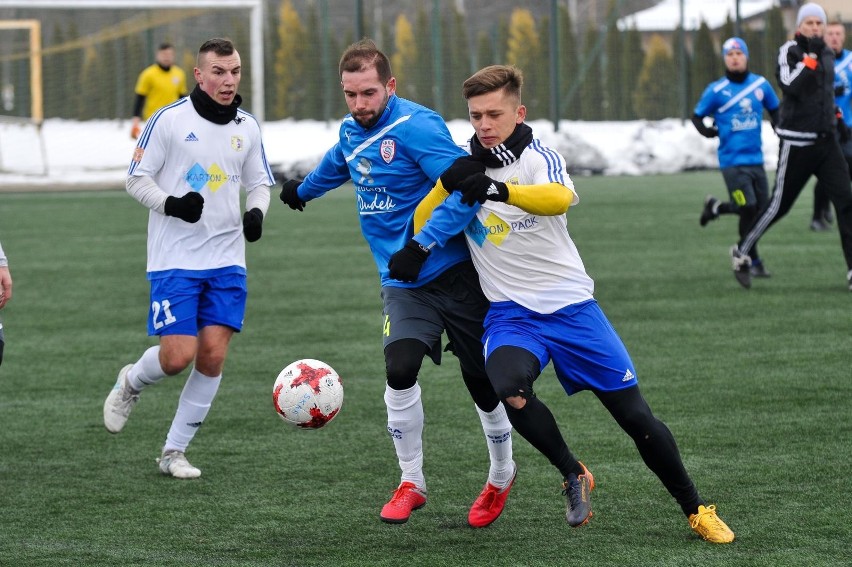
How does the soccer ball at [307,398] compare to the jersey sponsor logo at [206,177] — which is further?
the jersey sponsor logo at [206,177]

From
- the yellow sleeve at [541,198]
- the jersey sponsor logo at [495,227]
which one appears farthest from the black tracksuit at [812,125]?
the yellow sleeve at [541,198]

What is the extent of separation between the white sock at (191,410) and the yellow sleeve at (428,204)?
5.39 ft

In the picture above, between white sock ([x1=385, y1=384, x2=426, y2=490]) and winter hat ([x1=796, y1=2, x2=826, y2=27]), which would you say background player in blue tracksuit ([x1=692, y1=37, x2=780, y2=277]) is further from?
white sock ([x1=385, y1=384, x2=426, y2=490])

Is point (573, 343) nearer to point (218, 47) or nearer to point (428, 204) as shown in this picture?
point (428, 204)

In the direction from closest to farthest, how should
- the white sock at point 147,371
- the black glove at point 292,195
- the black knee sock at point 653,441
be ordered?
the black knee sock at point 653,441 < the black glove at point 292,195 < the white sock at point 147,371

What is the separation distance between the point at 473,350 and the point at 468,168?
88cm

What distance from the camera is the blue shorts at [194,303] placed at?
6254 mm

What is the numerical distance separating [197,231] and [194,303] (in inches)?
13.1

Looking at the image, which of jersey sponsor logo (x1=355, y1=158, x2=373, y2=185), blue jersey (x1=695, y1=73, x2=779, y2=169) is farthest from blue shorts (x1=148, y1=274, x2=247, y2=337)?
blue jersey (x1=695, y1=73, x2=779, y2=169)

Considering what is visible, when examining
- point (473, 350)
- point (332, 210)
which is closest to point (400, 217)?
point (473, 350)

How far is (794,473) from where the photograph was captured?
5922 mm

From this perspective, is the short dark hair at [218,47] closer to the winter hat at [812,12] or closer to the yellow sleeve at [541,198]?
the yellow sleeve at [541,198]

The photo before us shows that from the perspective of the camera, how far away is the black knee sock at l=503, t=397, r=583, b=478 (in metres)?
4.99

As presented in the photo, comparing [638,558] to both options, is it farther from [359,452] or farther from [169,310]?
[169,310]
